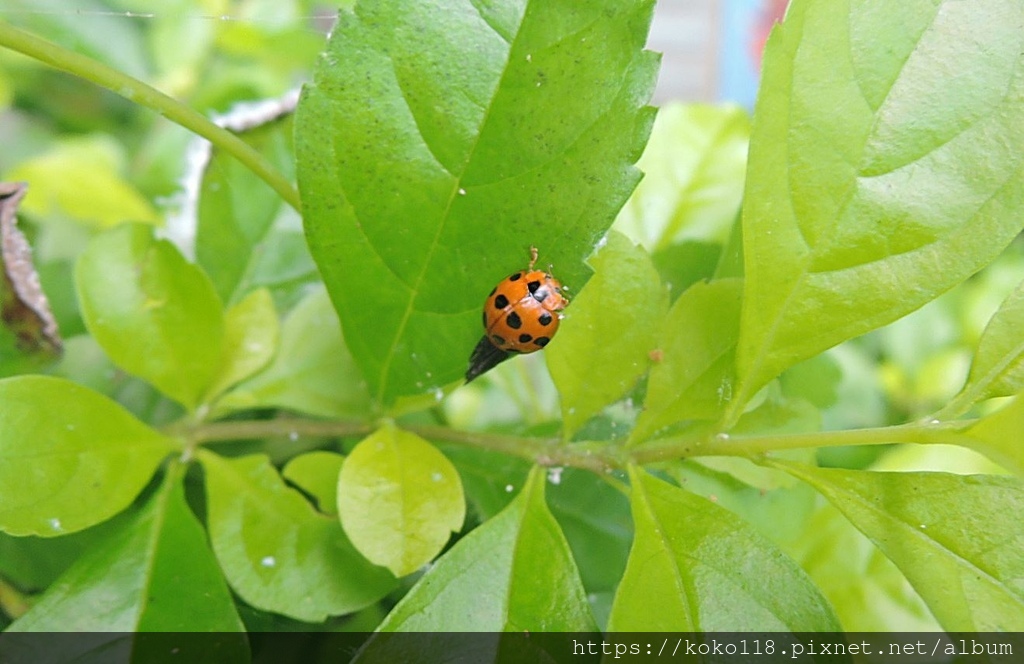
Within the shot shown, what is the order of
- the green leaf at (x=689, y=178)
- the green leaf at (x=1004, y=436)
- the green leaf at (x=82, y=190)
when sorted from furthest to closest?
the green leaf at (x=82, y=190) < the green leaf at (x=689, y=178) < the green leaf at (x=1004, y=436)

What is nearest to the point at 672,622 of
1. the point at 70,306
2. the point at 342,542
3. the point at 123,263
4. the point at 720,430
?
the point at 720,430

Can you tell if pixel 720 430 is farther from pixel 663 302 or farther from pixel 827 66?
pixel 827 66

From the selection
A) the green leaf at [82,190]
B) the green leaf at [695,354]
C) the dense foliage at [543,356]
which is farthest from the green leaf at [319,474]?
the green leaf at [82,190]

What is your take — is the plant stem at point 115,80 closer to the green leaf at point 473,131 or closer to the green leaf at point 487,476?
the green leaf at point 473,131

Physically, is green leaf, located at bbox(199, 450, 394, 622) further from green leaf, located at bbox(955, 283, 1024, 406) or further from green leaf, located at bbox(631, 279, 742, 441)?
green leaf, located at bbox(955, 283, 1024, 406)

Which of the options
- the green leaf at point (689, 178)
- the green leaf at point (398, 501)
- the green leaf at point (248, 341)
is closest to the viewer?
the green leaf at point (398, 501)

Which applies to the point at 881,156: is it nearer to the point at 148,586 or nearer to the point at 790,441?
the point at 790,441
